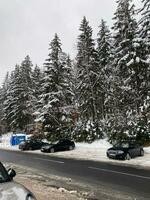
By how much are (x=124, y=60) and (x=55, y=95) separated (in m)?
11.1

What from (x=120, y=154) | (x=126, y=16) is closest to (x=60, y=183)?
(x=120, y=154)

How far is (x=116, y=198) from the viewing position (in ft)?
37.1

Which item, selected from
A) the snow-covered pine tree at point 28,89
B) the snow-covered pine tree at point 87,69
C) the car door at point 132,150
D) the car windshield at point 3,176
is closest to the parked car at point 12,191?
the car windshield at point 3,176

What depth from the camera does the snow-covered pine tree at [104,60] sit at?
4631cm

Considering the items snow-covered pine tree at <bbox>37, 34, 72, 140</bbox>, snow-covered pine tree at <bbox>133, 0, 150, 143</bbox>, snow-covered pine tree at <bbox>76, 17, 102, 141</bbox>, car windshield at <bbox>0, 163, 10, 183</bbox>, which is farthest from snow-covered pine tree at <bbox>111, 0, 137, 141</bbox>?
car windshield at <bbox>0, 163, 10, 183</bbox>

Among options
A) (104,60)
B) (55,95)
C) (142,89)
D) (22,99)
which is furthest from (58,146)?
(22,99)

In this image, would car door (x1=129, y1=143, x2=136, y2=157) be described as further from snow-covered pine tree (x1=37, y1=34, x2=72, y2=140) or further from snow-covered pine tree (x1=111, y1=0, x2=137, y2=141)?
snow-covered pine tree (x1=37, y1=34, x2=72, y2=140)

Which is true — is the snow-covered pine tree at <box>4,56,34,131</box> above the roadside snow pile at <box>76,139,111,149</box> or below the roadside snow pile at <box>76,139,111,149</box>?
above

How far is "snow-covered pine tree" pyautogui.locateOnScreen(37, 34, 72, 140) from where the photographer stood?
43.2 meters

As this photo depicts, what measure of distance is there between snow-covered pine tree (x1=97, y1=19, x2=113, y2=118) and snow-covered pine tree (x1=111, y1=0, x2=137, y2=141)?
16.9 ft

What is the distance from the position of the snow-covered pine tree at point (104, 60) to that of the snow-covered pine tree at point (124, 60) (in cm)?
516

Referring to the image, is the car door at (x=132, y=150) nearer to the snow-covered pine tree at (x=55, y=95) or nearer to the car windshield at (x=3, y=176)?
the snow-covered pine tree at (x=55, y=95)

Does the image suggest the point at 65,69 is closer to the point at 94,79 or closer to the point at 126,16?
the point at 94,79

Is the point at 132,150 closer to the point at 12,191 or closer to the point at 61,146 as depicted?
the point at 61,146
